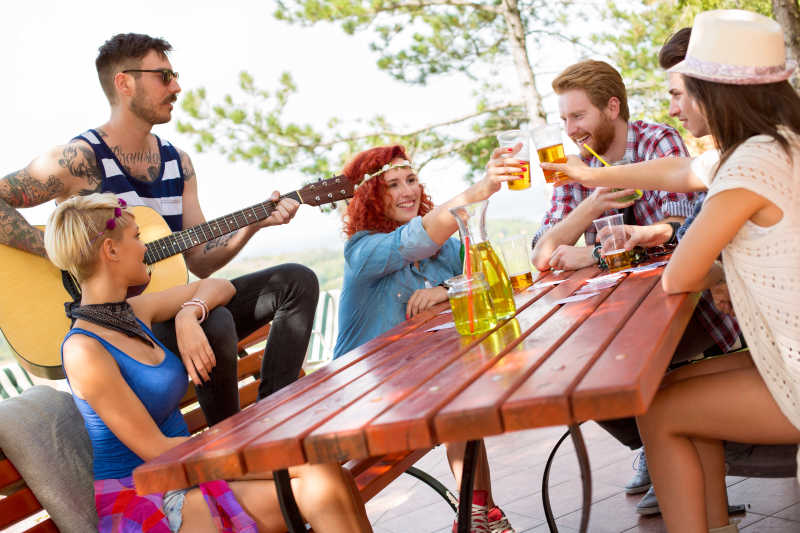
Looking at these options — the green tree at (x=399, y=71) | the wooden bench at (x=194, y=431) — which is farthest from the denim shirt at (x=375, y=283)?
the green tree at (x=399, y=71)

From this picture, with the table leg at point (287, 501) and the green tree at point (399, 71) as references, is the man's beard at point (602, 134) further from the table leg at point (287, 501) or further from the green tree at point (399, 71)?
the green tree at point (399, 71)

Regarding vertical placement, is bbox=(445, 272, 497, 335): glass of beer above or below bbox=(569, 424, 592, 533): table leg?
above

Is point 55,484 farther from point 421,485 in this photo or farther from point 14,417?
point 421,485

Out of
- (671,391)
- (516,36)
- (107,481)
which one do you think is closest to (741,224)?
(671,391)

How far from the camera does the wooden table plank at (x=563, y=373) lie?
1.16 m

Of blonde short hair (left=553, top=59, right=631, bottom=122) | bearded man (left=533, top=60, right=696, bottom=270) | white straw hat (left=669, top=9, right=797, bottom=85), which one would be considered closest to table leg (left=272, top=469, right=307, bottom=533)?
white straw hat (left=669, top=9, right=797, bottom=85)

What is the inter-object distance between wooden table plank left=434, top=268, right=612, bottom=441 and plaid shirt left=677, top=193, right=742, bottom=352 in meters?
0.77

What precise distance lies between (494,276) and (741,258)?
626 mm

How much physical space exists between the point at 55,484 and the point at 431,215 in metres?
1.50

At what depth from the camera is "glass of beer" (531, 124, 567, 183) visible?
247 centimetres

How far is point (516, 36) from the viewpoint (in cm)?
1191

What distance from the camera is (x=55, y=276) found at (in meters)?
3.04

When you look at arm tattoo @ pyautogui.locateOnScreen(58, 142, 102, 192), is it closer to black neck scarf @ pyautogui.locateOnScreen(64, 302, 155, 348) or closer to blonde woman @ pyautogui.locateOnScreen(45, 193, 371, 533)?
blonde woman @ pyautogui.locateOnScreen(45, 193, 371, 533)

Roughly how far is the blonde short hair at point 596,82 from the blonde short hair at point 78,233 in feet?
6.65
